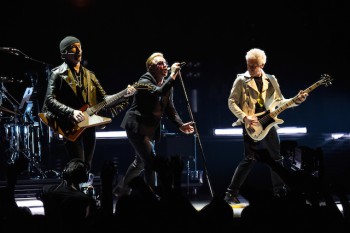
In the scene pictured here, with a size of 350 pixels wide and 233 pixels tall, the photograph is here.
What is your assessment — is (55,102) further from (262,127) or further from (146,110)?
(262,127)

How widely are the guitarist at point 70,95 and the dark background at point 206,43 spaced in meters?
4.71

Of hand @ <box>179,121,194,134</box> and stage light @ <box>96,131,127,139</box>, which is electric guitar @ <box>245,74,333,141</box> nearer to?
hand @ <box>179,121,194,134</box>

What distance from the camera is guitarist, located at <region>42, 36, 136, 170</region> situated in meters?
5.82

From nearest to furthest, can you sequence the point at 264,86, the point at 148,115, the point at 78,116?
1. the point at 78,116
2. the point at 148,115
3. the point at 264,86

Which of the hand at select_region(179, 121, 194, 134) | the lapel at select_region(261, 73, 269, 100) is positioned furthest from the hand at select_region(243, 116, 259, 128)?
the hand at select_region(179, 121, 194, 134)

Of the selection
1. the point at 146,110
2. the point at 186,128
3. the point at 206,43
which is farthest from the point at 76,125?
the point at 206,43

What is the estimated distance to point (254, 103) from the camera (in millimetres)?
6730

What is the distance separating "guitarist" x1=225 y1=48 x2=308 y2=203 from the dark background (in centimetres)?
373

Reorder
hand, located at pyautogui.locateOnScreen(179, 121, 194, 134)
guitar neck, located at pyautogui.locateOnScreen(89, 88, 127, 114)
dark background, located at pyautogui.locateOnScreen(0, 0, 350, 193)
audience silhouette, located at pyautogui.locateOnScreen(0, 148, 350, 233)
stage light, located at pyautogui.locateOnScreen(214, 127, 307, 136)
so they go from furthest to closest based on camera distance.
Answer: dark background, located at pyautogui.locateOnScreen(0, 0, 350, 193)
stage light, located at pyautogui.locateOnScreen(214, 127, 307, 136)
hand, located at pyautogui.locateOnScreen(179, 121, 194, 134)
guitar neck, located at pyautogui.locateOnScreen(89, 88, 127, 114)
audience silhouette, located at pyautogui.locateOnScreen(0, 148, 350, 233)

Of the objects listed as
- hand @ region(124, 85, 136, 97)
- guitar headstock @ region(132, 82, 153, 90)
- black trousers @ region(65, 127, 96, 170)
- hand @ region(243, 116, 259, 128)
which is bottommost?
black trousers @ region(65, 127, 96, 170)

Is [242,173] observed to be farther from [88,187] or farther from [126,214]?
[126,214]

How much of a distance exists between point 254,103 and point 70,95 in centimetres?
228

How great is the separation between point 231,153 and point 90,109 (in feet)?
13.9

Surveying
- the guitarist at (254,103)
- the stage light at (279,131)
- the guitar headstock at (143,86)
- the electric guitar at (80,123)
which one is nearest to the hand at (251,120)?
the guitarist at (254,103)
